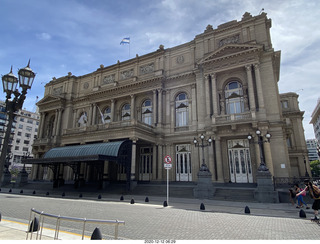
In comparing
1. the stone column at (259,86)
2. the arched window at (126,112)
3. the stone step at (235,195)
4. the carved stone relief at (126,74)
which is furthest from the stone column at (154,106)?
the stone step at (235,195)

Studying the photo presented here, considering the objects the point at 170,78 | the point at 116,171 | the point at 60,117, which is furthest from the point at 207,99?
Answer: the point at 60,117

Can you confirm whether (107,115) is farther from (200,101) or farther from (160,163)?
(200,101)

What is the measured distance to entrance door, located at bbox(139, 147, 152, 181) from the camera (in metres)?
28.6

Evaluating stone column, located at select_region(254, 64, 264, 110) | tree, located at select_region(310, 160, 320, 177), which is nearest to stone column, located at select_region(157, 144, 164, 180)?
stone column, located at select_region(254, 64, 264, 110)

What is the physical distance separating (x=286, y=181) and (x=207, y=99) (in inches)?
475

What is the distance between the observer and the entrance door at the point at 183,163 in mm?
26562

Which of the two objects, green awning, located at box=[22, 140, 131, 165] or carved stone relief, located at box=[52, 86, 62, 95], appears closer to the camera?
green awning, located at box=[22, 140, 131, 165]

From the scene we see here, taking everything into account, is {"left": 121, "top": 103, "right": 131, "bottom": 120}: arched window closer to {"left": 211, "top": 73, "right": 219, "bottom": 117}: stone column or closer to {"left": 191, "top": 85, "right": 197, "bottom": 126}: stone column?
{"left": 191, "top": 85, "right": 197, "bottom": 126}: stone column

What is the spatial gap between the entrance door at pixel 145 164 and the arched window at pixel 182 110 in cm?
571

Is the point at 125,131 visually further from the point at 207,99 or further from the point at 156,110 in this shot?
the point at 207,99

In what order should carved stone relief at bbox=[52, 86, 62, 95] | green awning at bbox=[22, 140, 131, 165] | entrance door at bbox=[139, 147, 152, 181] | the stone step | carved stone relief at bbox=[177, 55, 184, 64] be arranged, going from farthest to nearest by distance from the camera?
carved stone relief at bbox=[52, 86, 62, 95], carved stone relief at bbox=[177, 55, 184, 64], entrance door at bbox=[139, 147, 152, 181], green awning at bbox=[22, 140, 131, 165], the stone step

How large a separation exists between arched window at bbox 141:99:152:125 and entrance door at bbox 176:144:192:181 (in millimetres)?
6461

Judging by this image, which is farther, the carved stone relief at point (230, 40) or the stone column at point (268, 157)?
the carved stone relief at point (230, 40)

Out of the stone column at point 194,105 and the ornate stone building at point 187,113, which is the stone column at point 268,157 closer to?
the ornate stone building at point 187,113
